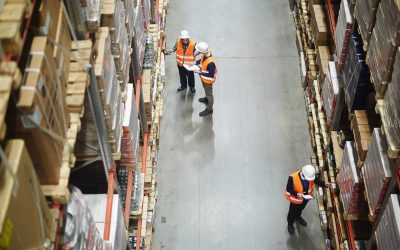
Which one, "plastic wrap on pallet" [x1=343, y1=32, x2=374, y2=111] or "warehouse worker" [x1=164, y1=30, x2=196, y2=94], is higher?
"warehouse worker" [x1=164, y1=30, x2=196, y2=94]

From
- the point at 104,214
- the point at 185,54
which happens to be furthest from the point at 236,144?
the point at 104,214

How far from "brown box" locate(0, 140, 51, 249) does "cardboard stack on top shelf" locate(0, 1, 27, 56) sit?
637 mm

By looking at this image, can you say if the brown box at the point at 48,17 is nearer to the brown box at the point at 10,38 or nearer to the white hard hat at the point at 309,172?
the brown box at the point at 10,38

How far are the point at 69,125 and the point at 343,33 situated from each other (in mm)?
5301

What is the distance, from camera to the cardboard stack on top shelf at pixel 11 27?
3.46m

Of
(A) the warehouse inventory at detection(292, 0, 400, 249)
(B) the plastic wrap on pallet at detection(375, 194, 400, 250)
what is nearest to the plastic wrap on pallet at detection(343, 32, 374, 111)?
(A) the warehouse inventory at detection(292, 0, 400, 249)

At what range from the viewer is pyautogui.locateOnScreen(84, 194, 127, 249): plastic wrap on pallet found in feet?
20.7

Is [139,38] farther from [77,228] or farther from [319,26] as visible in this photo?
[77,228]

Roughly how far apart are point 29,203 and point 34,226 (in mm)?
205

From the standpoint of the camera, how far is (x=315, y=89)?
10.6 m

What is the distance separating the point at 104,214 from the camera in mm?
6438

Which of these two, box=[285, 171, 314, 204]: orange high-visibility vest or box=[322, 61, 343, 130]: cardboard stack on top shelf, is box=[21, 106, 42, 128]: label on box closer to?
box=[285, 171, 314, 204]: orange high-visibility vest

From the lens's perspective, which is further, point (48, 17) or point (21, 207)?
point (48, 17)

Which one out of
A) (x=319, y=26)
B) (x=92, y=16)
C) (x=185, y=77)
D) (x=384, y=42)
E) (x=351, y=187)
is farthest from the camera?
(x=185, y=77)
